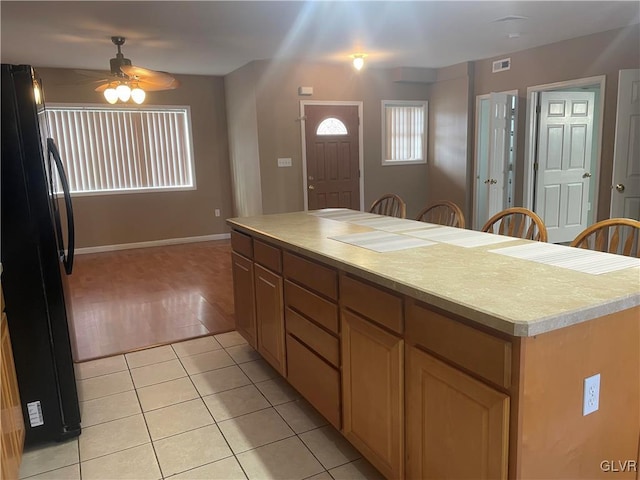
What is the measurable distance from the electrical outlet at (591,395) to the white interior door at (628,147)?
371 centimetres

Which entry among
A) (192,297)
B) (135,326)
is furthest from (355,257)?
(192,297)

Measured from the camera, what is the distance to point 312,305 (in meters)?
2.15

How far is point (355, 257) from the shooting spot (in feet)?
6.25

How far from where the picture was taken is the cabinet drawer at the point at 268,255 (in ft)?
8.07

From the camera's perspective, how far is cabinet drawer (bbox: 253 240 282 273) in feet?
8.07

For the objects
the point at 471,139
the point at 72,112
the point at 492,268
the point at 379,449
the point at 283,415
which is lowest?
the point at 283,415

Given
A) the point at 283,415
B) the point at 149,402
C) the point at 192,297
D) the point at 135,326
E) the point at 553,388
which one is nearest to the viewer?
the point at 553,388

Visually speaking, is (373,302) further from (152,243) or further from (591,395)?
(152,243)

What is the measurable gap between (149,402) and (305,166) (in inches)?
166

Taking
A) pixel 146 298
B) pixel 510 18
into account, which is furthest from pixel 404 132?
pixel 146 298

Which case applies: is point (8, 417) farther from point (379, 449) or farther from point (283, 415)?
point (379, 449)

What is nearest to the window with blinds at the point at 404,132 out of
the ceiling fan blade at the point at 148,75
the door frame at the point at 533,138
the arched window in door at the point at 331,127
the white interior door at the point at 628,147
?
the arched window in door at the point at 331,127

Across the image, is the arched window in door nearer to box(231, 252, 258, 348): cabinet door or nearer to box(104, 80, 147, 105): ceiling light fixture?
box(104, 80, 147, 105): ceiling light fixture

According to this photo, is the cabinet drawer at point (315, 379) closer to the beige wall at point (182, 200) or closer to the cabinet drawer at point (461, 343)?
the cabinet drawer at point (461, 343)
